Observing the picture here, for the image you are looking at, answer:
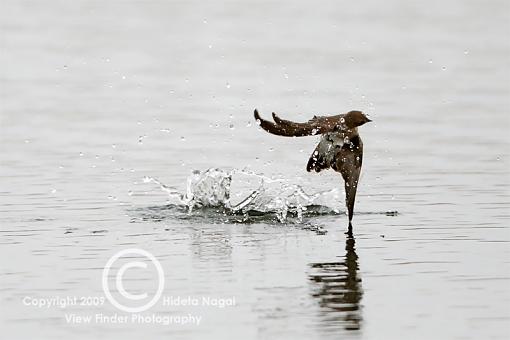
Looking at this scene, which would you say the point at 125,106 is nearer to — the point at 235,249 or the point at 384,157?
the point at 384,157

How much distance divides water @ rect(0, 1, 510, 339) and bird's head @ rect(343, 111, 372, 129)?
91 cm

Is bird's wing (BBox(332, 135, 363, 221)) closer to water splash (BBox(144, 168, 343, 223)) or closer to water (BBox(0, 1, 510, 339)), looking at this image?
water (BBox(0, 1, 510, 339))

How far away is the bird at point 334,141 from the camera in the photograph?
43.5 ft

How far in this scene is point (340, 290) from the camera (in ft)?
35.5

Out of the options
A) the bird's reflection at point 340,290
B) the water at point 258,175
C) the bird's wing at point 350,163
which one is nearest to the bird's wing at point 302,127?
the bird's wing at point 350,163

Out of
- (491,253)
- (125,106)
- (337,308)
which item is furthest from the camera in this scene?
(125,106)

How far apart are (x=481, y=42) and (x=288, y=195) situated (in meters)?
15.1

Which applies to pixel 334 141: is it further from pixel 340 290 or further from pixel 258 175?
pixel 340 290

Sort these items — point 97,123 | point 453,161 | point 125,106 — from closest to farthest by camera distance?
point 453,161 < point 97,123 < point 125,106

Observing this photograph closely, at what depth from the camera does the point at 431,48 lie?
28.1 metres

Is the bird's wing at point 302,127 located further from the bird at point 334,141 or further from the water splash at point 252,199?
the water splash at point 252,199

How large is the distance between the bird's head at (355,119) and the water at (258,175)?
91 cm

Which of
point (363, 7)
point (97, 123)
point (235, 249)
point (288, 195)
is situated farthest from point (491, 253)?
point (363, 7)

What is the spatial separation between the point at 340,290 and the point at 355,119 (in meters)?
2.58
